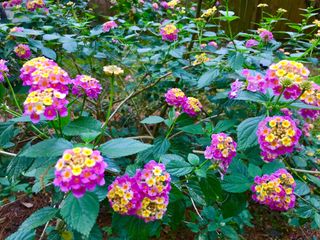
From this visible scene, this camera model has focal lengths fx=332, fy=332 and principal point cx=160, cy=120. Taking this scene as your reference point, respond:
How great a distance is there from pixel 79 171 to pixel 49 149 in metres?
0.17

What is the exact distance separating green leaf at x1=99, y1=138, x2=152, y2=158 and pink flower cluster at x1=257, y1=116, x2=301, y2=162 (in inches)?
12.2

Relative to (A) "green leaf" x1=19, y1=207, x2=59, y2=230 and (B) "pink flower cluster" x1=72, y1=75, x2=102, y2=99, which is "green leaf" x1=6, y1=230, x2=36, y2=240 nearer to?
(A) "green leaf" x1=19, y1=207, x2=59, y2=230

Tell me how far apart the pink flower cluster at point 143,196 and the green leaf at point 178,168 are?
13cm

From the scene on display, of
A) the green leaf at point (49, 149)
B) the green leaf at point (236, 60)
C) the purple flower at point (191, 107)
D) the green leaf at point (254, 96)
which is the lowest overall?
the purple flower at point (191, 107)

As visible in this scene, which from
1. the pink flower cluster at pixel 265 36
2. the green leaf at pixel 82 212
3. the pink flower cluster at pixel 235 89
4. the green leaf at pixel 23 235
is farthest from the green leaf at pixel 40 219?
the pink flower cluster at pixel 265 36

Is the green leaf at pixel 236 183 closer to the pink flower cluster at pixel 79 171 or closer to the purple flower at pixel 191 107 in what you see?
the purple flower at pixel 191 107

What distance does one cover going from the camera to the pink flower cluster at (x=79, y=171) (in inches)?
26.5

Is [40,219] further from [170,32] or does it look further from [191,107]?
[170,32]

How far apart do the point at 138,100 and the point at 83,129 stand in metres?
1.65

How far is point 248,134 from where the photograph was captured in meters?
0.95

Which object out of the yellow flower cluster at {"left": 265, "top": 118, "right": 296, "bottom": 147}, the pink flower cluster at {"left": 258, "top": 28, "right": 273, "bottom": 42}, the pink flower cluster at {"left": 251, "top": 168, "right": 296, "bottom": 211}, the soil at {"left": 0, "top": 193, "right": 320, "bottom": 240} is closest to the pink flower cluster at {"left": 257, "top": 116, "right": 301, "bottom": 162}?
the yellow flower cluster at {"left": 265, "top": 118, "right": 296, "bottom": 147}

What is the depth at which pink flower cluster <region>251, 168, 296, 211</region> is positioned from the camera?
940mm

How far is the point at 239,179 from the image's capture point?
1010mm

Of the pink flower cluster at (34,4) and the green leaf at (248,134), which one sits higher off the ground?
the pink flower cluster at (34,4)
